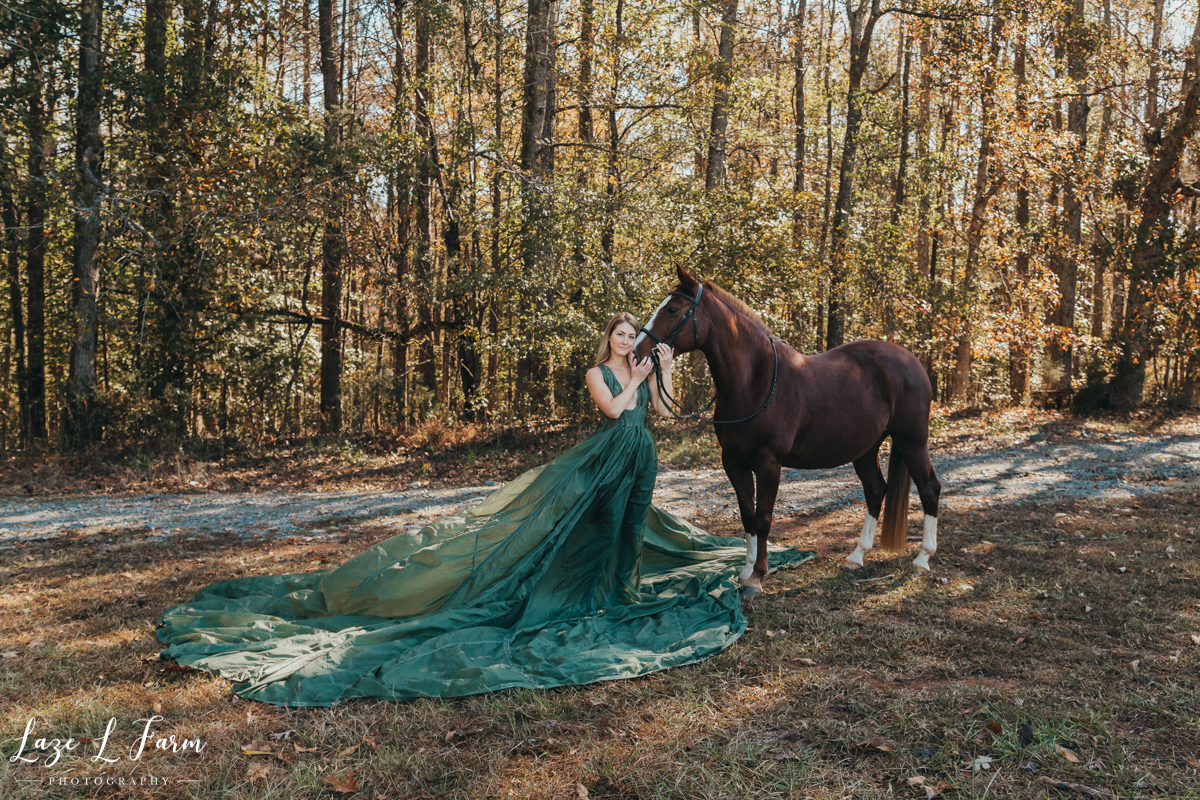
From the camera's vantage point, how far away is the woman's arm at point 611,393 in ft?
16.5

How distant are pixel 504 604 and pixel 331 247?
424 inches

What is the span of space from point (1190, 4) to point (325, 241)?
758 inches

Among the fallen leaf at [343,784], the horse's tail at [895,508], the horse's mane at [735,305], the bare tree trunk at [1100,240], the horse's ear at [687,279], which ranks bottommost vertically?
the fallen leaf at [343,784]

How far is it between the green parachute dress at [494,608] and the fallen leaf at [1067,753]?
1.70m

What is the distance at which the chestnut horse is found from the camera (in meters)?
5.34

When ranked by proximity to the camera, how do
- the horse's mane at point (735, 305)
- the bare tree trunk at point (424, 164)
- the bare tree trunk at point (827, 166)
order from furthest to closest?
the bare tree trunk at point (827, 166) < the bare tree trunk at point (424, 164) < the horse's mane at point (735, 305)

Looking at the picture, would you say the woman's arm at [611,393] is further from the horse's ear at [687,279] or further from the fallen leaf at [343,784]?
the fallen leaf at [343,784]

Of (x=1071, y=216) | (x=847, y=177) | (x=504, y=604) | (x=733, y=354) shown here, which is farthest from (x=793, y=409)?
(x=1071, y=216)

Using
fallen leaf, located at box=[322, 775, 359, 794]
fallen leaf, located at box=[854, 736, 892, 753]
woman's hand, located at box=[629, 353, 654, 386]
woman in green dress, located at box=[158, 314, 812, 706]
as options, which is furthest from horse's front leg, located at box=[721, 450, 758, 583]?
fallen leaf, located at box=[322, 775, 359, 794]

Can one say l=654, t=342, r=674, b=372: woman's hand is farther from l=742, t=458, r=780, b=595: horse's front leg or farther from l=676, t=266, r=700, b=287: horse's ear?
l=742, t=458, r=780, b=595: horse's front leg

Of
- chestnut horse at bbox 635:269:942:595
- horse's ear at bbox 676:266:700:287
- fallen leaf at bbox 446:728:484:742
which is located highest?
horse's ear at bbox 676:266:700:287

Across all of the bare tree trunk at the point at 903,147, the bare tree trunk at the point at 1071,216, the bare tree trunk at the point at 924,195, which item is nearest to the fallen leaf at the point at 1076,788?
the bare tree trunk at the point at 1071,216

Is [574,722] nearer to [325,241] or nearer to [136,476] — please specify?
[136,476]

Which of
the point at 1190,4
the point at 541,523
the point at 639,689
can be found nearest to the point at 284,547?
the point at 541,523
